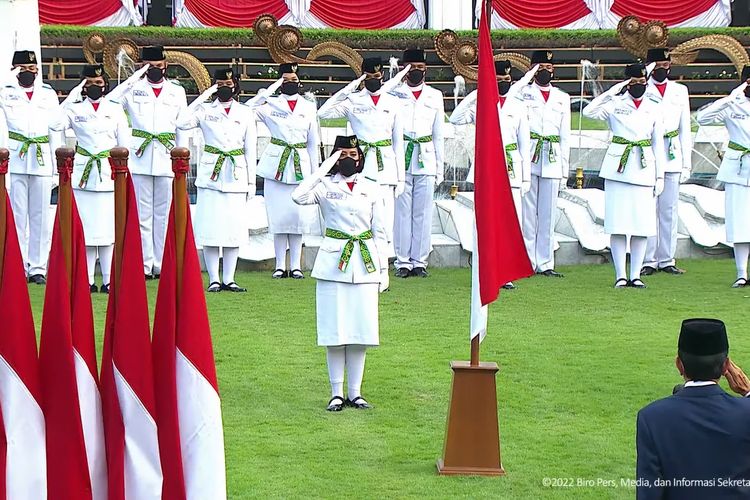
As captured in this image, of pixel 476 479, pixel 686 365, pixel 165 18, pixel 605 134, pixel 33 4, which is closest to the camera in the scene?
pixel 686 365

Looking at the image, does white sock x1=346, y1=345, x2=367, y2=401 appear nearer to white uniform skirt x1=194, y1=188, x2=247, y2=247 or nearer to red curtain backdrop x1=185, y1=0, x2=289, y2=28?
white uniform skirt x1=194, y1=188, x2=247, y2=247

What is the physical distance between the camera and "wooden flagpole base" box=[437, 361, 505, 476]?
20.6 feet

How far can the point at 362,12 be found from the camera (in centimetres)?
2503

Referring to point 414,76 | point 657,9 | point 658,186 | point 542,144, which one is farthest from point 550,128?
point 657,9

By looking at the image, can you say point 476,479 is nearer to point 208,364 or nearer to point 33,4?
point 208,364

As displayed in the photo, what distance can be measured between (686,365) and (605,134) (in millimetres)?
13427

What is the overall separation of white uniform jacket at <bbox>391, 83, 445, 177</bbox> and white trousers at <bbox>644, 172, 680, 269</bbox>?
6.49ft

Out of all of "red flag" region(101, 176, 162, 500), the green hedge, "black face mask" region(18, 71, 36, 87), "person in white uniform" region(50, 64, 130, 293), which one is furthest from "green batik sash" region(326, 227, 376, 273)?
the green hedge

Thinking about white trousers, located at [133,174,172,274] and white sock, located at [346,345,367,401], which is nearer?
white sock, located at [346,345,367,401]

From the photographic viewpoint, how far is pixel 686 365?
12.8 ft

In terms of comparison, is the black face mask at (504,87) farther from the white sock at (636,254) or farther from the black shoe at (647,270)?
the black shoe at (647,270)

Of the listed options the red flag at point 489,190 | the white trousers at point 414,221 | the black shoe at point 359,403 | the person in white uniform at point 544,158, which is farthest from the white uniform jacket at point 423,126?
the red flag at point 489,190

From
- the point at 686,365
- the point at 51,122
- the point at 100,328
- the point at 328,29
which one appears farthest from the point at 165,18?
the point at 686,365

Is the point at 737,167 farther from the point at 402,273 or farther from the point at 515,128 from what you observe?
the point at 402,273
